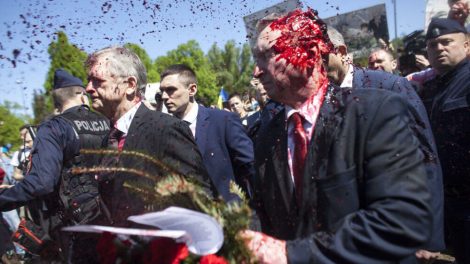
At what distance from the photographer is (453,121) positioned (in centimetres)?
379

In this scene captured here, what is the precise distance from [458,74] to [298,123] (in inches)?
102

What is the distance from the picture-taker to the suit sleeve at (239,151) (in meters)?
4.64

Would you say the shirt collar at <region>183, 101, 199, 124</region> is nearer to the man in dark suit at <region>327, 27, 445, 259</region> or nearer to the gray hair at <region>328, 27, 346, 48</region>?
the man in dark suit at <region>327, 27, 445, 259</region>

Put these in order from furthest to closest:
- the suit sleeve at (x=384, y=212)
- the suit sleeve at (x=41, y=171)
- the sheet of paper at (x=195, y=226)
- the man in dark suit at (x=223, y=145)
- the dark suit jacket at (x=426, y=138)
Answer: the man in dark suit at (x=223, y=145) → the suit sleeve at (x=41, y=171) → the dark suit jacket at (x=426, y=138) → the suit sleeve at (x=384, y=212) → the sheet of paper at (x=195, y=226)

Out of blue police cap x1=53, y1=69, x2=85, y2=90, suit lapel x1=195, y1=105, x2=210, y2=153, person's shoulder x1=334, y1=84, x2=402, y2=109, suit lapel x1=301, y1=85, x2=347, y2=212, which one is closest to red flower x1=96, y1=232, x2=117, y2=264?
suit lapel x1=301, y1=85, x2=347, y2=212

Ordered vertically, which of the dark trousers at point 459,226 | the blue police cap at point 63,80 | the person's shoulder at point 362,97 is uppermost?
the person's shoulder at point 362,97

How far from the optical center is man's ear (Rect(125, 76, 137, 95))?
3.35m

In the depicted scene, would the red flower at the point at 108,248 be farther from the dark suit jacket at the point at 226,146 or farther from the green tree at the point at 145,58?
the dark suit jacket at the point at 226,146

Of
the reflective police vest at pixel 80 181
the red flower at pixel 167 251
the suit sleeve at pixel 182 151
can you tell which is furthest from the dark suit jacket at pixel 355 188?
the reflective police vest at pixel 80 181

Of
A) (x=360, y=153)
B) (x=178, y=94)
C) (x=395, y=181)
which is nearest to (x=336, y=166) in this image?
(x=360, y=153)

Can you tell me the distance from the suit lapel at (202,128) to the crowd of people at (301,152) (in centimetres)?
2

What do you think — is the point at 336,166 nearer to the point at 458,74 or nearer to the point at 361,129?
the point at 361,129

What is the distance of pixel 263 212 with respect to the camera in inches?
86.8

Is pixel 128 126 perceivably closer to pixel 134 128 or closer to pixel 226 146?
pixel 134 128
